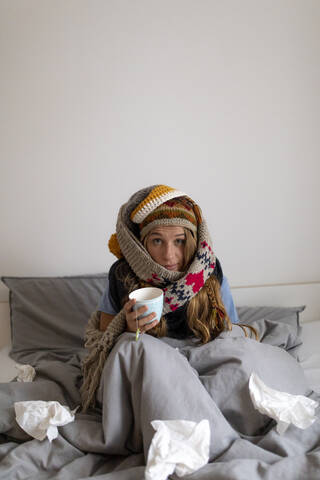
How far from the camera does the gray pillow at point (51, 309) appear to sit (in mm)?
1564

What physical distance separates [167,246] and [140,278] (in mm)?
140

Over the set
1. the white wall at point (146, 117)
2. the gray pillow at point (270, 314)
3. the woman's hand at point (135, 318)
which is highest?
the white wall at point (146, 117)

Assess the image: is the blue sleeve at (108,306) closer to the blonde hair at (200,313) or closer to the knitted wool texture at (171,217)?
the blonde hair at (200,313)

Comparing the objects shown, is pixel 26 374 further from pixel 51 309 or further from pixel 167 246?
pixel 167 246

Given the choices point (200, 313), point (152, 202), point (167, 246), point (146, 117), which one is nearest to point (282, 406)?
point (200, 313)

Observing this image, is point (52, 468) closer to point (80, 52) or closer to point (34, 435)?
point (34, 435)

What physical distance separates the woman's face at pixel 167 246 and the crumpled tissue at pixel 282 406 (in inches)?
16.0

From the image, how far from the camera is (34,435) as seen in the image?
2.88ft

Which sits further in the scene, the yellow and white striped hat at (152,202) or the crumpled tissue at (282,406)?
the yellow and white striped hat at (152,202)

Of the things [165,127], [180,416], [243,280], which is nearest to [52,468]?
[180,416]

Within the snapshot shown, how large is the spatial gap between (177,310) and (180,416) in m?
0.44

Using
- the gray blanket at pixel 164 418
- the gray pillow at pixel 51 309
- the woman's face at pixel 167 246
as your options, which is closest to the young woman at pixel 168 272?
the woman's face at pixel 167 246

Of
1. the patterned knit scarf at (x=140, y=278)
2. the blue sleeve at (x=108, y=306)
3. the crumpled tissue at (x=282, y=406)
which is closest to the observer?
the crumpled tissue at (x=282, y=406)

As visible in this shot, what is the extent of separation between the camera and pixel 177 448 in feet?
2.45
